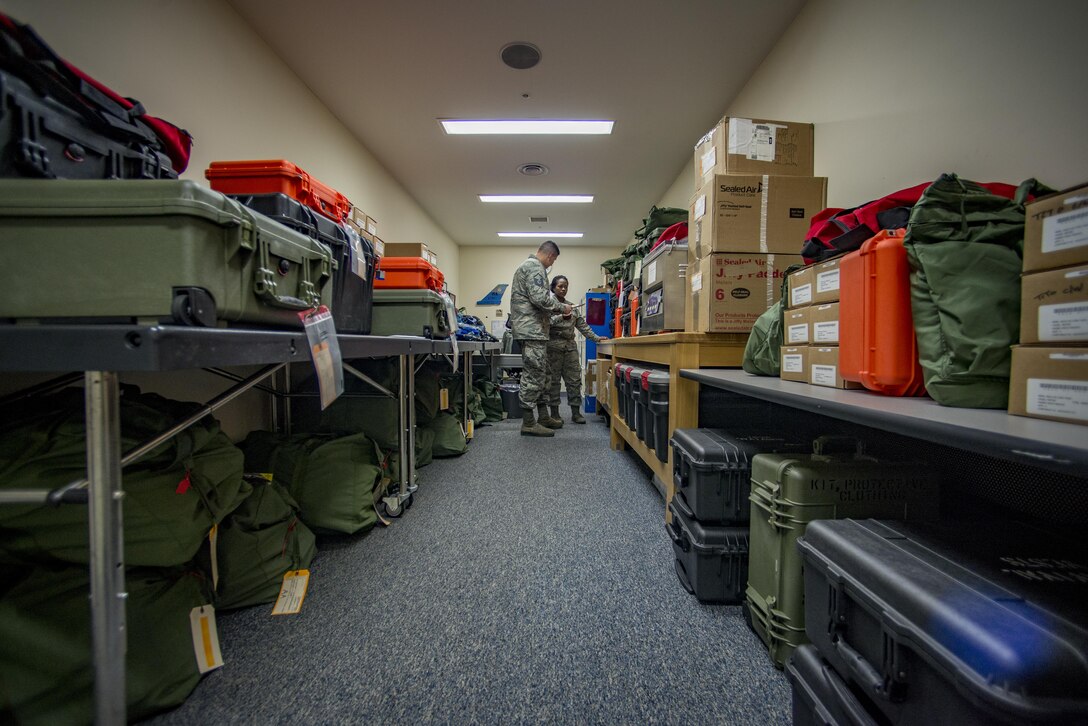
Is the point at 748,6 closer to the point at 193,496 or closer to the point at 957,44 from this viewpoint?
the point at 957,44

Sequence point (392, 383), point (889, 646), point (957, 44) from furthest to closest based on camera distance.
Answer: point (392, 383)
point (957, 44)
point (889, 646)

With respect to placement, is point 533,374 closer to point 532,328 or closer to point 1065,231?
point 532,328

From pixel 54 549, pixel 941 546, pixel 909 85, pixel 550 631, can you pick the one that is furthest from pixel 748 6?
pixel 54 549

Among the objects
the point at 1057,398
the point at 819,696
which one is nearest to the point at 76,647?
the point at 819,696

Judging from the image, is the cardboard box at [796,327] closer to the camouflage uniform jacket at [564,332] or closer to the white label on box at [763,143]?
the white label on box at [763,143]

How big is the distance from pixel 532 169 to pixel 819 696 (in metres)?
4.19

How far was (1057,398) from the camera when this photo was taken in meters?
0.55

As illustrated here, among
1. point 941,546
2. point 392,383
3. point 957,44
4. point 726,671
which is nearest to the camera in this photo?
point 941,546

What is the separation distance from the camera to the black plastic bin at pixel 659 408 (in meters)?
1.65

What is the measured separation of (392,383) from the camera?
1.90m

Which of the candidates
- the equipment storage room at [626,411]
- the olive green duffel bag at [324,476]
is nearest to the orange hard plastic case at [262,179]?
the equipment storage room at [626,411]

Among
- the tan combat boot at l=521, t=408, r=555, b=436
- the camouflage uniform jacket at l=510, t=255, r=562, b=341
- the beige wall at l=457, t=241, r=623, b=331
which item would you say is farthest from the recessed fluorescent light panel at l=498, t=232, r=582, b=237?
the tan combat boot at l=521, t=408, r=555, b=436

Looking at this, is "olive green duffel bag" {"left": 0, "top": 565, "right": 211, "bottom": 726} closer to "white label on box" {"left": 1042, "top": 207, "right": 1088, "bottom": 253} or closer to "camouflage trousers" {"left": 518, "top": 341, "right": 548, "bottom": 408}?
"white label on box" {"left": 1042, "top": 207, "right": 1088, "bottom": 253}

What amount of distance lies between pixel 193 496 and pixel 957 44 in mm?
2572
